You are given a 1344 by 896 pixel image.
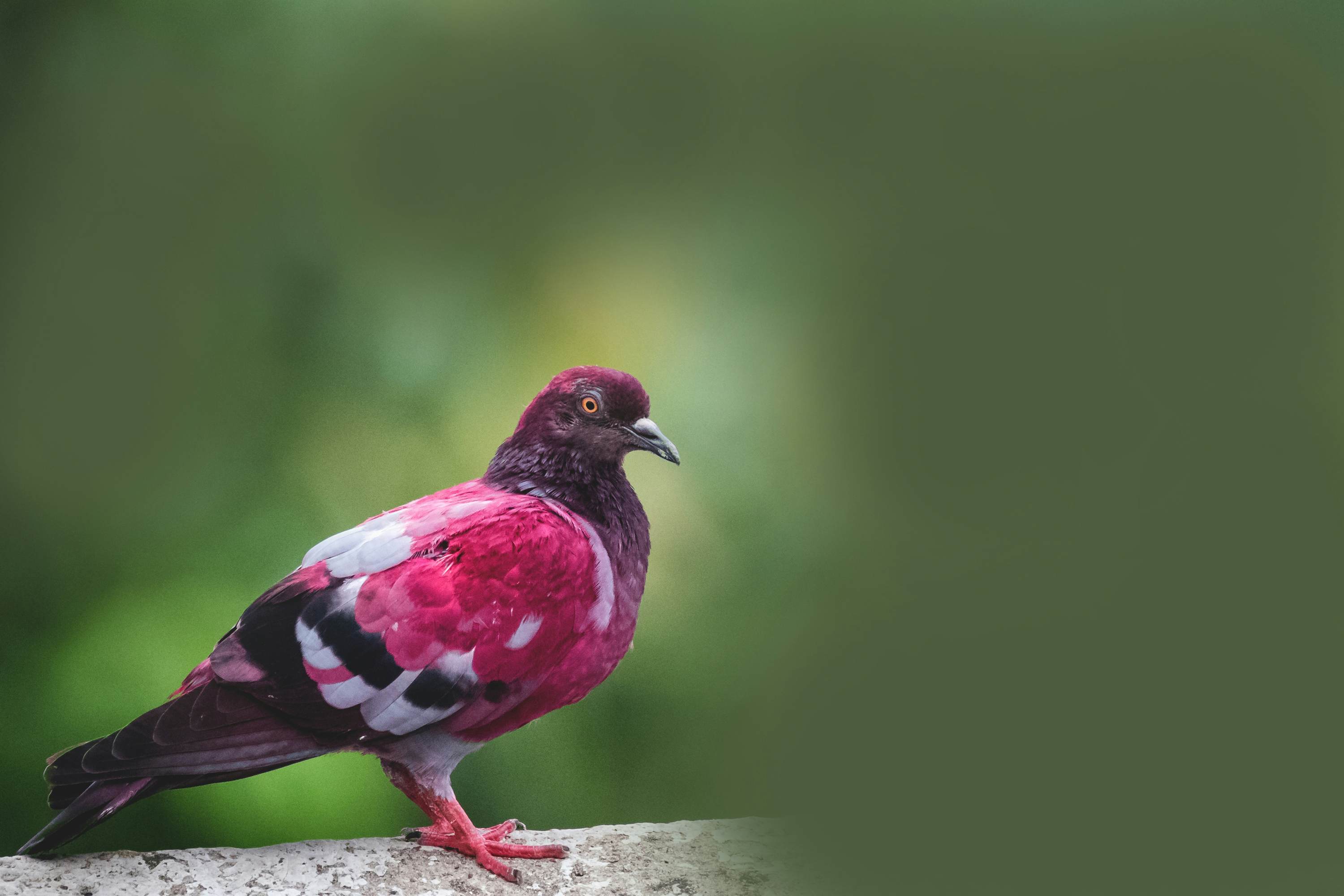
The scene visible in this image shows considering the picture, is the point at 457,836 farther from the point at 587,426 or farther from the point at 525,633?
the point at 587,426

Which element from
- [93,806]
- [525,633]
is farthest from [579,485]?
[93,806]

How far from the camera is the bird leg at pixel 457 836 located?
1.53 m

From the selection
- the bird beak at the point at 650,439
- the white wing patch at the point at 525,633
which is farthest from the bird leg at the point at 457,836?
the bird beak at the point at 650,439

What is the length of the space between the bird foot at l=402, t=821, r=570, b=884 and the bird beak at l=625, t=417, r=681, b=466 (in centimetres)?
58

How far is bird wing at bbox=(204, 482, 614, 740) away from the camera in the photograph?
4.48ft

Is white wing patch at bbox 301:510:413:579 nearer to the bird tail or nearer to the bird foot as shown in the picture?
the bird tail

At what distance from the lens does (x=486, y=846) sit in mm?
1568

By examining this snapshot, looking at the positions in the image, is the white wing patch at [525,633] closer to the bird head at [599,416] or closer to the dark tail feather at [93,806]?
the bird head at [599,416]

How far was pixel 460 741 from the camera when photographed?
4.83ft

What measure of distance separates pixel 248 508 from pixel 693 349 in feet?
3.18

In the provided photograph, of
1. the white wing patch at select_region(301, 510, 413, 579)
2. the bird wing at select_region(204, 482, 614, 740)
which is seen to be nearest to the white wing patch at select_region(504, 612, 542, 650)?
the bird wing at select_region(204, 482, 614, 740)

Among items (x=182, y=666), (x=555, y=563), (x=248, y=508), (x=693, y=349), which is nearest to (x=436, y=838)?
(x=555, y=563)

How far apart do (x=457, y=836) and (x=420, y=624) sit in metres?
0.37

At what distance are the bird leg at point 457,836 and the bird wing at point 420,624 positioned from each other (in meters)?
0.16
